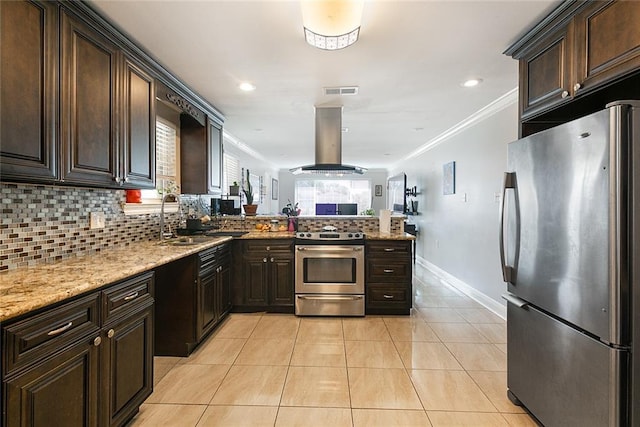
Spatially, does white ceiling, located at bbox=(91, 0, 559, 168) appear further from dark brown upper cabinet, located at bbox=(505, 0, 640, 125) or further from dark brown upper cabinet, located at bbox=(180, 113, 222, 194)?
dark brown upper cabinet, located at bbox=(180, 113, 222, 194)

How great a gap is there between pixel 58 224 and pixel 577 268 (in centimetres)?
290

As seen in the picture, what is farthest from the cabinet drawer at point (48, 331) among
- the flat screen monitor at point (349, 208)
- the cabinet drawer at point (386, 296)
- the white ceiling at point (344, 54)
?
the flat screen monitor at point (349, 208)

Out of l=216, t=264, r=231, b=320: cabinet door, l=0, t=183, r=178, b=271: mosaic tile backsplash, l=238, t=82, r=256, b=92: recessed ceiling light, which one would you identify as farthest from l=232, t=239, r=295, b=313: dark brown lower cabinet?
l=238, t=82, r=256, b=92: recessed ceiling light

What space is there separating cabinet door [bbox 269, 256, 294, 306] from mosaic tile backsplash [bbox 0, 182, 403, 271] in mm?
1318

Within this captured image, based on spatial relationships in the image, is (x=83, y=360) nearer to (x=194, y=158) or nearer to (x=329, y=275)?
(x=329, y=275)

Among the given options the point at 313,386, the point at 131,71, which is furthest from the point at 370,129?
the point at 313,386

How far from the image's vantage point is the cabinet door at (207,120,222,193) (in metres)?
3.67

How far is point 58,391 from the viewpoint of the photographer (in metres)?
1.24

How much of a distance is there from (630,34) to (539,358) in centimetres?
166

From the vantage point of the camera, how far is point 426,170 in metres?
6.32

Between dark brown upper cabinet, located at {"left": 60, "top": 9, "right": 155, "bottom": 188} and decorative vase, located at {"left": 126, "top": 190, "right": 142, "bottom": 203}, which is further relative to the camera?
decorative vase, located at {"left": 126, "top": 190, "right": 142, "bottom": 203}

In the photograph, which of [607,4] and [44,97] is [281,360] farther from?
[607,4]

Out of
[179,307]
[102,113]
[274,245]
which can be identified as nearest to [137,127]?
[102,113]

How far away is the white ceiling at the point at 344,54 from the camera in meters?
1.86
